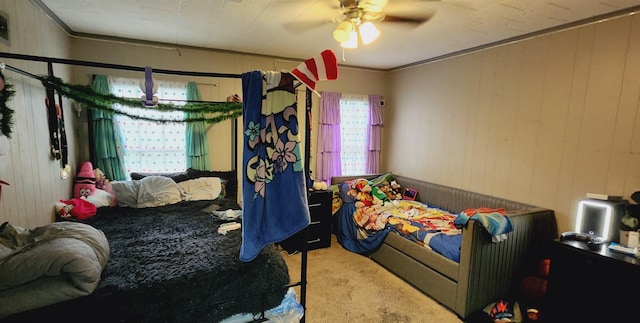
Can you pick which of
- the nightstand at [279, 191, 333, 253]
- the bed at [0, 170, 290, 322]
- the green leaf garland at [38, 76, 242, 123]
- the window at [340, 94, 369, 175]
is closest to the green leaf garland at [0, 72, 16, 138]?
the green leaf garland at [38, 76, 242, 123]

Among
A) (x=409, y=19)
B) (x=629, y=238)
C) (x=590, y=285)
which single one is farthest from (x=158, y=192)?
(x=629, y=238)

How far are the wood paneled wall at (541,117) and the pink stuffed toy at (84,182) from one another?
3801 millimetres

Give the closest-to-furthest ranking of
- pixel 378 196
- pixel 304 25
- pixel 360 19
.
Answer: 1. pixel 360 19
2. pixel 304 25
3. pixel 378 196

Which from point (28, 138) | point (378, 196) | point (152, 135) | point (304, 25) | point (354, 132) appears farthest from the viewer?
point (354, 132)

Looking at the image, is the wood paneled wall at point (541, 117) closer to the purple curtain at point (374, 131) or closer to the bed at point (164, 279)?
the purple curtain at point (374, 131)

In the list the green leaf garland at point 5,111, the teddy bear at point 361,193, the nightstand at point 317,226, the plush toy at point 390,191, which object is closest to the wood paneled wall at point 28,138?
the green leaf garland at point 5,111

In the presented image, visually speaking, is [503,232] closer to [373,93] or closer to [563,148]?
[563,148]

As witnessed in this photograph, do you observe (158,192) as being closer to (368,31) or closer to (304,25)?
(304,25)

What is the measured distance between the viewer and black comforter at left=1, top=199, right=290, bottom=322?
135 cm

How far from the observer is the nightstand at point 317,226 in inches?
138

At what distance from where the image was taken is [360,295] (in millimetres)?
2605

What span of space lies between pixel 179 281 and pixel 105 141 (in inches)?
89.1

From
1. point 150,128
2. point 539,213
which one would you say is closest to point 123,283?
point 150,128

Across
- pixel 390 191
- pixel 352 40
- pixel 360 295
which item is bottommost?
pixel 360 295
